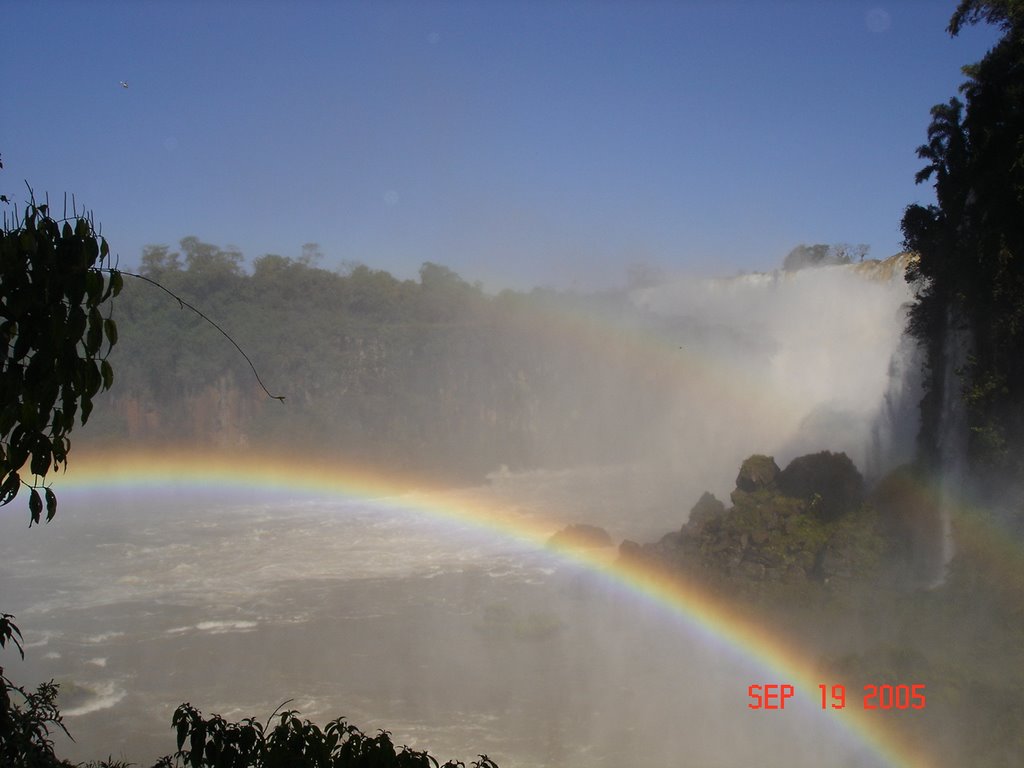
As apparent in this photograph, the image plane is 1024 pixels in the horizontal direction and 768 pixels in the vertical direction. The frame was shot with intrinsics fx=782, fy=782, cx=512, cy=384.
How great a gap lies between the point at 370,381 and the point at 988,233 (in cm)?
3390

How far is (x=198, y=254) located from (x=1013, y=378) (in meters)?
47.0

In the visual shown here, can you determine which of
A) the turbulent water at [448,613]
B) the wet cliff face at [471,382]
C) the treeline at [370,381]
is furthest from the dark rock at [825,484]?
the treeline at [370,381]

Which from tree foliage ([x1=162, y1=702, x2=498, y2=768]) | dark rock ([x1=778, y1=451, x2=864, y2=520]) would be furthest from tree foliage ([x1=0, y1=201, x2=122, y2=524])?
dark rock ([x1=778, y1=451, x2=864, y2=520])

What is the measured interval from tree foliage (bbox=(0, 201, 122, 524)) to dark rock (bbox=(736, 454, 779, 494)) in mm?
19180

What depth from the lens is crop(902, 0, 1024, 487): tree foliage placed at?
13508mm

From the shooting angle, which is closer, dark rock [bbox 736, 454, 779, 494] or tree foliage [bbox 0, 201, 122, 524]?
tree foliage [bbox 0, 201, 122, 524]

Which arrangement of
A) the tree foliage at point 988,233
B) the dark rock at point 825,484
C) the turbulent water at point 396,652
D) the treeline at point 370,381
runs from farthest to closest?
the treeline at point 370,381
the dark rock at point 825,484
the tree foliage at point 988,233
the turbulent water at point 396,652

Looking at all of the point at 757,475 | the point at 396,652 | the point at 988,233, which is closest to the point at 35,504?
the point at 396,652

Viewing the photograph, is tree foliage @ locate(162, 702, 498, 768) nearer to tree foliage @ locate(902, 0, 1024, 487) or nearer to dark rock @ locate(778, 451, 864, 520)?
tree foliage @ locate(902, 0, 1024, 487)

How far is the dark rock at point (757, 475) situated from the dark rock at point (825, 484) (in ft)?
1.01

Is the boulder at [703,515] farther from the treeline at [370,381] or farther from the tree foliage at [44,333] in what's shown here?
the treeline at [370,381]

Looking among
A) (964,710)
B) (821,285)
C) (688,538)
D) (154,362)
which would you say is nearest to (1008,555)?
(964,710)

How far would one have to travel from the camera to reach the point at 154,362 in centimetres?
4169

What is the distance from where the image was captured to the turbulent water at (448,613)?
478 inches
